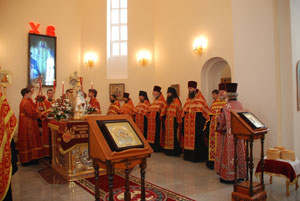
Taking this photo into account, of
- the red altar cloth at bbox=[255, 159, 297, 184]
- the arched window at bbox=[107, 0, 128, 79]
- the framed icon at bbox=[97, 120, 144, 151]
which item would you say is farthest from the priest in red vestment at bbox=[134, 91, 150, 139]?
the framed icon at bbox=[97, 120, 144, 151]

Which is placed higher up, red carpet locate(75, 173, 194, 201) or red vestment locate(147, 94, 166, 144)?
red vestment locate(147, 94, 166, 144)

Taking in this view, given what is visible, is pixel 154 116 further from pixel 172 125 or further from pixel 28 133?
pixel 28 133

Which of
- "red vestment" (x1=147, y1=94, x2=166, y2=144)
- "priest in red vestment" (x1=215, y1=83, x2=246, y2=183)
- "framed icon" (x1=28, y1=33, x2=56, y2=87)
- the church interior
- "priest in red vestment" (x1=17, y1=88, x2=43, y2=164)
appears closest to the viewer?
"priest in red vestment" (x1=215, y1=83, x2=246, y2=183)

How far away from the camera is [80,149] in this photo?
5.50m

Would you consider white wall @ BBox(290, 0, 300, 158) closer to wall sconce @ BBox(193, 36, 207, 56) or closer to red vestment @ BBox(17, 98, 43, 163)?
wall sconce @ BBox(193, 36, 207, 56)

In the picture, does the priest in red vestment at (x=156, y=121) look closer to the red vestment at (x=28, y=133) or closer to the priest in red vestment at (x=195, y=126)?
the priest in red vestment at (x=195, y=126)

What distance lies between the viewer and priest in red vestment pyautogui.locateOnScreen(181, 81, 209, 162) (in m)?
6.80

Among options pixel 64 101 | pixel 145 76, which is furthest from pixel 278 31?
pixel 145 76

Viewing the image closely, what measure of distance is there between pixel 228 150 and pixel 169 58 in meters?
7.00

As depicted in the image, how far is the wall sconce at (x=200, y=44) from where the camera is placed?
368 inches

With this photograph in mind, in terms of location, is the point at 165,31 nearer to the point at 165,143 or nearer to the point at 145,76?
the point at 145,76

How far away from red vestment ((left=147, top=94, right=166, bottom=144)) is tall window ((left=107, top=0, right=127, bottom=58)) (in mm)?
4926

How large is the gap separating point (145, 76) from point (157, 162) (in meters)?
5.85

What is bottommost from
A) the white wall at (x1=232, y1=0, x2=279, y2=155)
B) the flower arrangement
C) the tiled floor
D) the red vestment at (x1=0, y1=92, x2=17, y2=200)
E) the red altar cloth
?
the tiled floor
